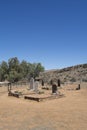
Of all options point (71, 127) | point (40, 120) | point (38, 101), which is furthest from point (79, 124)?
point (38, 101)

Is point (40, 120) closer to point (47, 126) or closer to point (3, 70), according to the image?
point (47, 126)

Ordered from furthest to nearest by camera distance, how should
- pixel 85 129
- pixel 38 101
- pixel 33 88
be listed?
pixel 33 88, pixel 38 101, pixel 85 129

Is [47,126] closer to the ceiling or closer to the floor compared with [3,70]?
closer to the floor

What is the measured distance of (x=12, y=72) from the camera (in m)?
81.8

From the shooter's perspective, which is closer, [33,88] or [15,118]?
[15,118]

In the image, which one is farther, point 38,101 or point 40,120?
point 38,101

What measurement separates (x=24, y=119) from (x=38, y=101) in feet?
26.7

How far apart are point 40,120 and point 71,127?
2535 mm

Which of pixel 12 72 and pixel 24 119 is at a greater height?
pixel 12 72

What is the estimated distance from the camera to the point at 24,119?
14.5 meters

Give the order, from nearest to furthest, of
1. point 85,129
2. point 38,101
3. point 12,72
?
point 85,129
point 38,101
point 12,72

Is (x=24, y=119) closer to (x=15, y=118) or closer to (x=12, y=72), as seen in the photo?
(x=15, y=118)

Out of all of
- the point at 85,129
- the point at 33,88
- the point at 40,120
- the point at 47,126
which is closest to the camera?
the point at 85,129

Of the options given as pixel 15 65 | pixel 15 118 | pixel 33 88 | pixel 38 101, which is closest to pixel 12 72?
pixel 15 65
